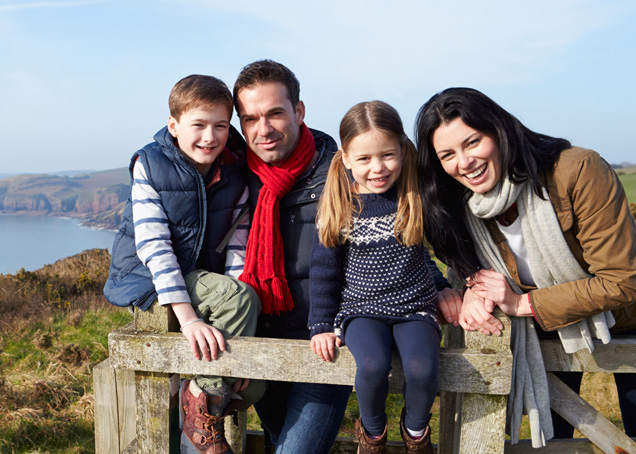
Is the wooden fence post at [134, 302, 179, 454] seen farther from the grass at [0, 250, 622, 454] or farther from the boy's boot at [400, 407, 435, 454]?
the grass at [0, 250, 622, 454]

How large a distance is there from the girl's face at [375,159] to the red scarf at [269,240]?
40cm

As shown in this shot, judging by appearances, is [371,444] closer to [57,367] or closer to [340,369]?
[340,369]

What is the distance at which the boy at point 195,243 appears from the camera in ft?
7.64

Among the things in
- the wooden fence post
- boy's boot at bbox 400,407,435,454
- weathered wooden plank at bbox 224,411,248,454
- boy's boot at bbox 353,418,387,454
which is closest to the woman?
boy's boot at bbox 400,407,435,454

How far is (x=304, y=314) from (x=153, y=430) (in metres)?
0.90

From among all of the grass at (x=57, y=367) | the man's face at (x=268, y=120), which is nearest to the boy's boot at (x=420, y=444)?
the man's face at (x=268, y=120)

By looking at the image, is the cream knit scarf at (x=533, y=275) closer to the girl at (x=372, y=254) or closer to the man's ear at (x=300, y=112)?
the girl at (x=372, y=254)

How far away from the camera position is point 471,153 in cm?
225

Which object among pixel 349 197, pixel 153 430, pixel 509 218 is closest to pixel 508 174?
pixel 509 218

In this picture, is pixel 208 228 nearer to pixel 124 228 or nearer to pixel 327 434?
pixel 124 228

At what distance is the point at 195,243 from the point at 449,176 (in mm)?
1212

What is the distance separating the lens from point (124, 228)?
2566mm

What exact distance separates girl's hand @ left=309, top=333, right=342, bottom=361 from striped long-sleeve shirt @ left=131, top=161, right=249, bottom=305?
1.94ft

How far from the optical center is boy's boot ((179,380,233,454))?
2324 millimetres
